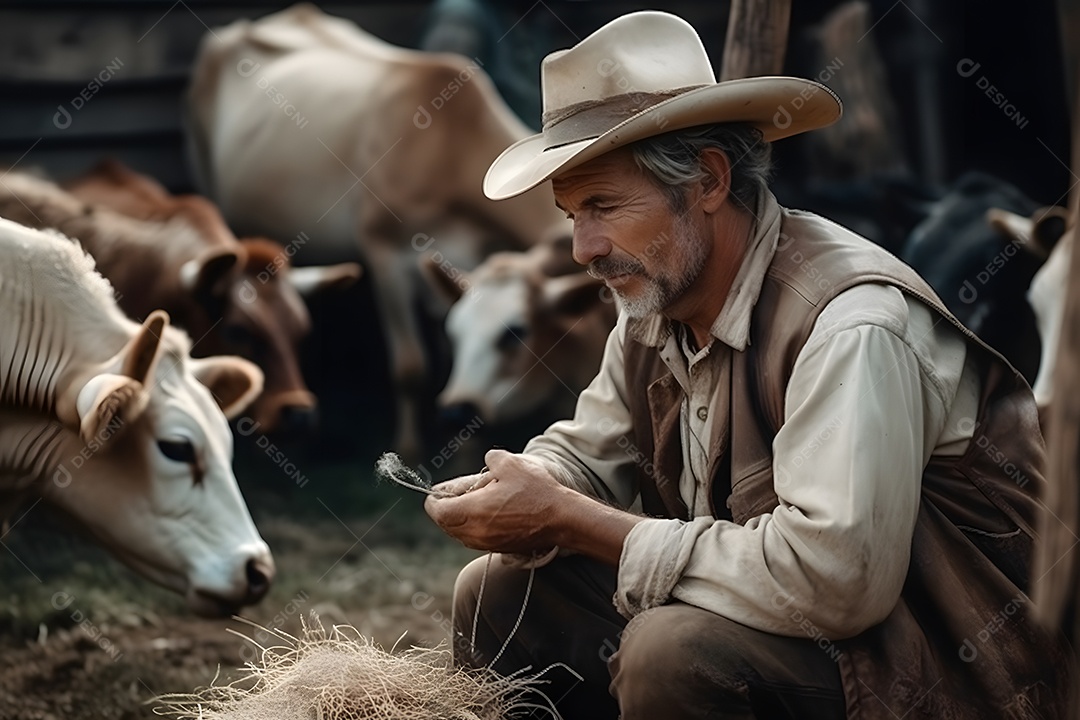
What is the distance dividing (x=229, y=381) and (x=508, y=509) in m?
2.10

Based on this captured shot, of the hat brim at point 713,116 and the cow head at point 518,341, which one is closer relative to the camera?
the hat brim at point 713,116

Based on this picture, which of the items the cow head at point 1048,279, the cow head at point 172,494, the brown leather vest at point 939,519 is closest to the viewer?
the brown leather vest at point 939,519

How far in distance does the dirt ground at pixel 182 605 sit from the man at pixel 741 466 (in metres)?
1.24

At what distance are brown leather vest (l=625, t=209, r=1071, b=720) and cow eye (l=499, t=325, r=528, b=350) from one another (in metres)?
3.93

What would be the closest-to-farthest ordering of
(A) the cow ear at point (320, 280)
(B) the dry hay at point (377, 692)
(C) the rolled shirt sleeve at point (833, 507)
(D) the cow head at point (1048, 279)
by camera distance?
(C) the rolled shirt sleeve at point (833, 507), (B) the dry hay at point (377, 692), (D) the cow head at point (1048, 279), (A) the cow ear at point (320, 280)

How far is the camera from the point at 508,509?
2945 mm

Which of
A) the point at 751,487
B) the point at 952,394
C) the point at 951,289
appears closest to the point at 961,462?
the point at 952,394

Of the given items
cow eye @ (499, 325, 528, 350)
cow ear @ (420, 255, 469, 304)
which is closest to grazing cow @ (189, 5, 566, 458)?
cow ear @ (420, 255, 469, 304)

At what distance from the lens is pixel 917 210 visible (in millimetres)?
7352

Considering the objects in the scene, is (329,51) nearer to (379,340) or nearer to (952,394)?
(379,340)

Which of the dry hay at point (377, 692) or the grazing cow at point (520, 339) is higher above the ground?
the dry hay at point (377, 692)

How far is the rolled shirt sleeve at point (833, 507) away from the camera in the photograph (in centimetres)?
262

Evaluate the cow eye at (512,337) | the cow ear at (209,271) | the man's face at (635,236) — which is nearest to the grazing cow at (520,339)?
the cow eye at (512,337)

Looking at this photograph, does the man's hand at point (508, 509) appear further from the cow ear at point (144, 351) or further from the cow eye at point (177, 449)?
the cow eye at point (177, 449)
